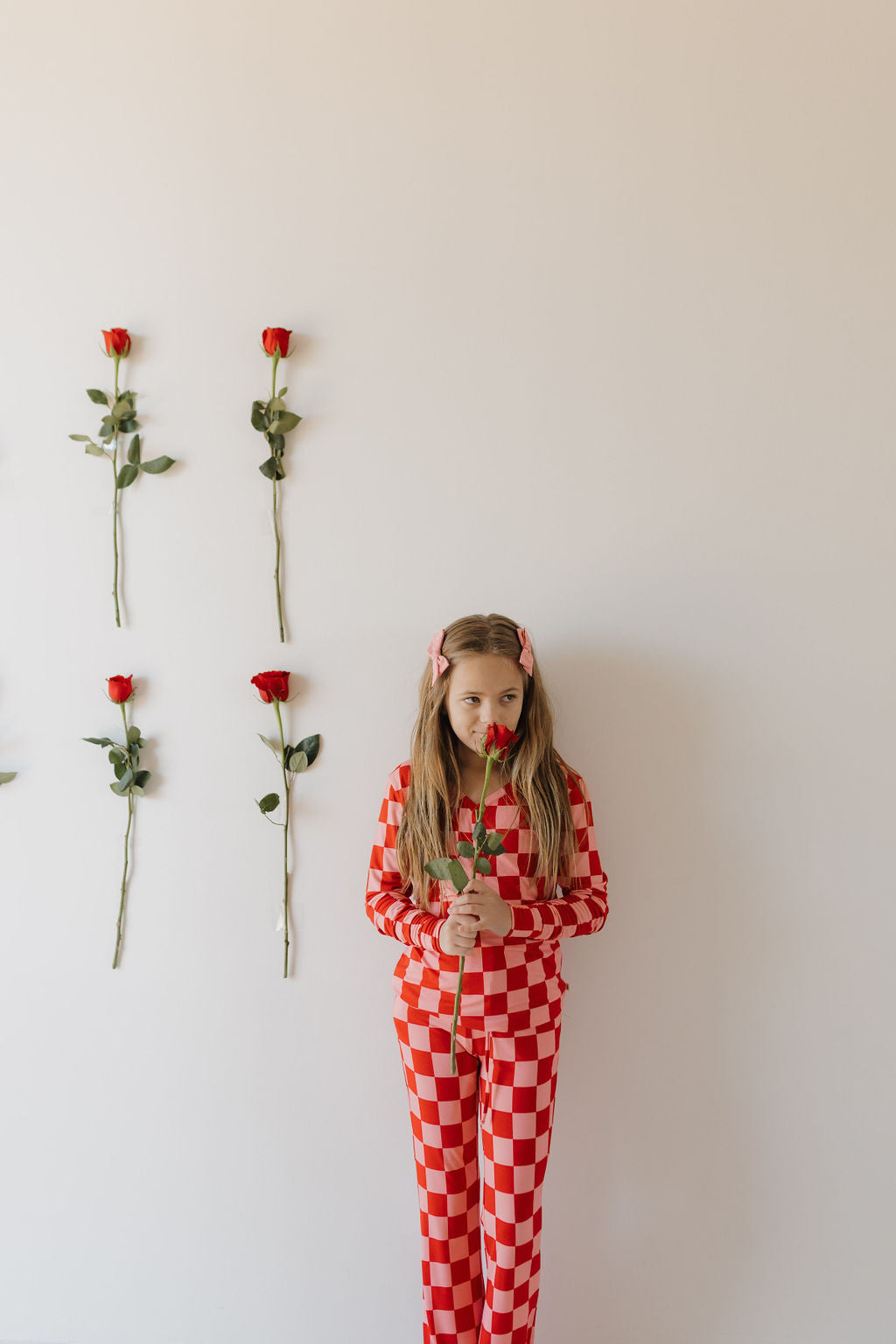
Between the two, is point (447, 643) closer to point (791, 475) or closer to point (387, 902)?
point (387, 902)

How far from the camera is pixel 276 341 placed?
1.70m

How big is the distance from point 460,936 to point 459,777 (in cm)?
30

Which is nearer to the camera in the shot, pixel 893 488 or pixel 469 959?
pixel 469 959

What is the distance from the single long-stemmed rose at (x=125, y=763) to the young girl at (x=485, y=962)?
50cm

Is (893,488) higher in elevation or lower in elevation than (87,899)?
higher

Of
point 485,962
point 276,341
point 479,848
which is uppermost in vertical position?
point 276,341

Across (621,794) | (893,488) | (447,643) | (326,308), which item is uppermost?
(326,308)

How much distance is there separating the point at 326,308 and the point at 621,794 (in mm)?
1079

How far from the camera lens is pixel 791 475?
66.6 inches

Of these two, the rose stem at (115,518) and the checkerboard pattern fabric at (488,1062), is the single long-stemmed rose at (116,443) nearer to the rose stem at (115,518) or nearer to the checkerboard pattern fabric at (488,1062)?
the rose stem at (115,518)

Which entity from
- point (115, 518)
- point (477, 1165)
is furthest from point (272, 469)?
point (477, 1165)

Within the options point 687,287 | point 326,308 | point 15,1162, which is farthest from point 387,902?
point 687,287

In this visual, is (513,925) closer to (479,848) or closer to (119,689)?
(479,848)

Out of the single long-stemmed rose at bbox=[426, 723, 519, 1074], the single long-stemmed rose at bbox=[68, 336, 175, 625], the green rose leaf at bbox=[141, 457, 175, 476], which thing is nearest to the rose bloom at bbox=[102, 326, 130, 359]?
the single long-stemmed rose at bbox=[68, 336, 175, 625]
